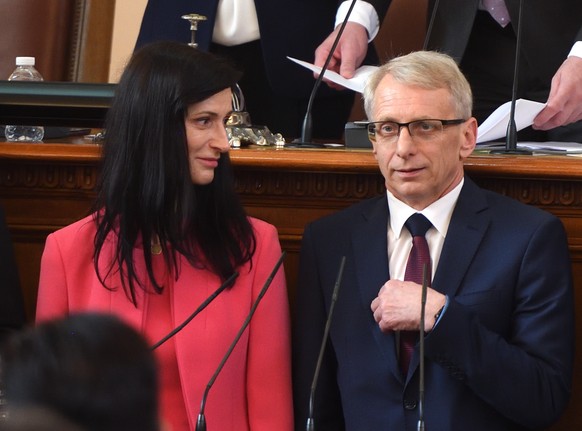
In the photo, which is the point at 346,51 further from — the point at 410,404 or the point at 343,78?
the point at 410,404

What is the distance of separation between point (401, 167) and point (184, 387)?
0.56 m

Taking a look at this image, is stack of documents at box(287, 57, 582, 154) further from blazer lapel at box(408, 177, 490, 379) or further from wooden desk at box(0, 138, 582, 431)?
blazer lapel at box(408, 177, 490, 379)

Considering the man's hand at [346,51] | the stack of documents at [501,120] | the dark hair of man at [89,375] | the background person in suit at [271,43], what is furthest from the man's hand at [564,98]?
the dark hair of man at [89,375]

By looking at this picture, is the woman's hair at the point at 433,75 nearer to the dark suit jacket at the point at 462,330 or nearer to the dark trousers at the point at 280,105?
the dark suit jacket at the point at 462,330

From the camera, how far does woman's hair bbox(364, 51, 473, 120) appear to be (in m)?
2.12

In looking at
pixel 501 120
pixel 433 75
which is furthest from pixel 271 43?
pixel 433 75

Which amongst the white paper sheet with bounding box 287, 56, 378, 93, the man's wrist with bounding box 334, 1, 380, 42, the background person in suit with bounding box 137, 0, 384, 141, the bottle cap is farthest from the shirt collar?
the bottle cap

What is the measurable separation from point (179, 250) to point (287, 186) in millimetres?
354

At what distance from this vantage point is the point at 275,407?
2084mm

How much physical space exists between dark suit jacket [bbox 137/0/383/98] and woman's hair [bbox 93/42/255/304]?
0.98 m

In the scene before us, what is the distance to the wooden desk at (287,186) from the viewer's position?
223 cm

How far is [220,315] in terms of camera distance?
A: 205cm

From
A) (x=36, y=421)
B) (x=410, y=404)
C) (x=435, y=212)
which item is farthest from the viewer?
(x=435, y=212)

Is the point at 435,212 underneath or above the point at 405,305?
above
